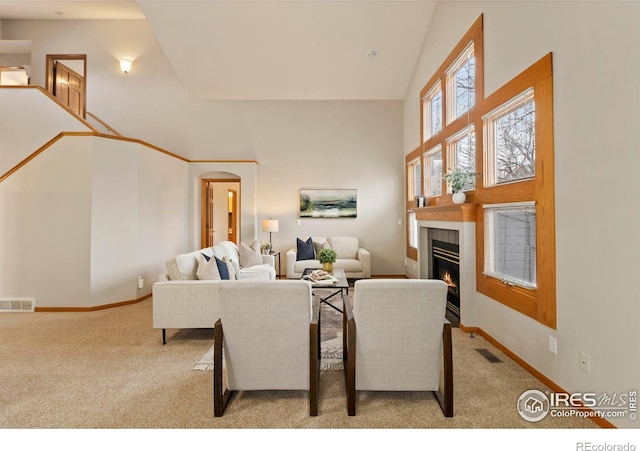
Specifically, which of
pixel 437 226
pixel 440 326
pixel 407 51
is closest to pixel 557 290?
pixel 440 326

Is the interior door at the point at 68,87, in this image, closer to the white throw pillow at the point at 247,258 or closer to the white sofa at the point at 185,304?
the white throw pillow at the point at 247,258

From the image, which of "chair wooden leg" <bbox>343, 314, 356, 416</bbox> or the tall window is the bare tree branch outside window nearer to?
the tall window

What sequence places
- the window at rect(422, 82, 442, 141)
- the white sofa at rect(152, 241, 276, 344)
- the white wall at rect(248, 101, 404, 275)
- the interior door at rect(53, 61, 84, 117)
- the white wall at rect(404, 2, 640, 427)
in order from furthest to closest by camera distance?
1. the white wall at rect(248, 101, 404, 275)
2. the interior door at rect(53, 61, 84, 117)
3. the window at rect(422, 82, 442, 141)
4. the white sofa at rect(152, 241, 276, 344)
5. the white wall at rect(404, 2, 640, 427)

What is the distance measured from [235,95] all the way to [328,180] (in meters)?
2.58

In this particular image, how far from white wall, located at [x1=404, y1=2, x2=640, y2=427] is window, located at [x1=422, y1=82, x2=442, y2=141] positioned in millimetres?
2196

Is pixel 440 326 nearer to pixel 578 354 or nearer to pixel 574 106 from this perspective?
pixel 578 354

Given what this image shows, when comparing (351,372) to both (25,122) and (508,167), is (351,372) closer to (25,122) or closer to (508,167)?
(508,167)

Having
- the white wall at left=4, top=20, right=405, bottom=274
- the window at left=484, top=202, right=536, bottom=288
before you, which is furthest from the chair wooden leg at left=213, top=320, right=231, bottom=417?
the white wall at left=4, top=20, right=405, bottom=274

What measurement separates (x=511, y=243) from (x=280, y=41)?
4.64 m

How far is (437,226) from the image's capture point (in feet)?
14.0

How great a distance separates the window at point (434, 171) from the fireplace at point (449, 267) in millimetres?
888

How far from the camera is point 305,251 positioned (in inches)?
243

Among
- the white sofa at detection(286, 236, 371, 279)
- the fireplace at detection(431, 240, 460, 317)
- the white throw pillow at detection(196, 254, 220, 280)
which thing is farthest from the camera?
the white sofa at detection(286, 236, 371, 279)

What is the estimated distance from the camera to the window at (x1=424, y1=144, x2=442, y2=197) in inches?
190
